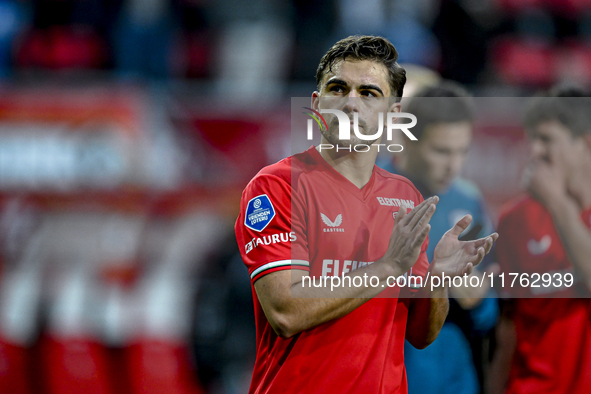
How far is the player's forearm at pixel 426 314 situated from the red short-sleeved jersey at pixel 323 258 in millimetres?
57

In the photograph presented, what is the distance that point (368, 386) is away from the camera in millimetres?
2033

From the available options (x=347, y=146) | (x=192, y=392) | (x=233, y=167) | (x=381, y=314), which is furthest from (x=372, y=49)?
(x=192, y=392)

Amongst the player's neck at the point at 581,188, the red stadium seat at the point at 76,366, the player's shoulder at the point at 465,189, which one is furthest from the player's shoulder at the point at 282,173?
the red stadium seat at the point at 76,366

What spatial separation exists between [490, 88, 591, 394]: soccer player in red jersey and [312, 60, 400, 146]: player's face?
92 cm

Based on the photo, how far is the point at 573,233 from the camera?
2668mm

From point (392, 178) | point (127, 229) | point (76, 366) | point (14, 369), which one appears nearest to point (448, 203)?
point (392, 178)

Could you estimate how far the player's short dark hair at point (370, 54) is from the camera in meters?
1.99

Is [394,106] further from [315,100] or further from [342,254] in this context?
[342,254]

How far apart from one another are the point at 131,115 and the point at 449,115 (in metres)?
3.62

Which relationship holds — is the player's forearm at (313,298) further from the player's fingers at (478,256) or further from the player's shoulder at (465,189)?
the player's shoulder at (465,189)

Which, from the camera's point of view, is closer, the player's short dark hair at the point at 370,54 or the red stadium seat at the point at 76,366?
the player's short dark hair at the point at 370,54

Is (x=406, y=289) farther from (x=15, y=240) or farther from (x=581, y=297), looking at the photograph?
(x=15, y=240)

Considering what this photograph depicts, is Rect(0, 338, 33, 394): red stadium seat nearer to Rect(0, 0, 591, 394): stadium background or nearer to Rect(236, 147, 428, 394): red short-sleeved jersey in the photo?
Rect(0, 0, 591, 394): stadium background

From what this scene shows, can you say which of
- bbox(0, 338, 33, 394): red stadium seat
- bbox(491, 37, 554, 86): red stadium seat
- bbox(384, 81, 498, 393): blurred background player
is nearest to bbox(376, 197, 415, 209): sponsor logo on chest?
bbox(384, 81, 498, 393): blurred background player
